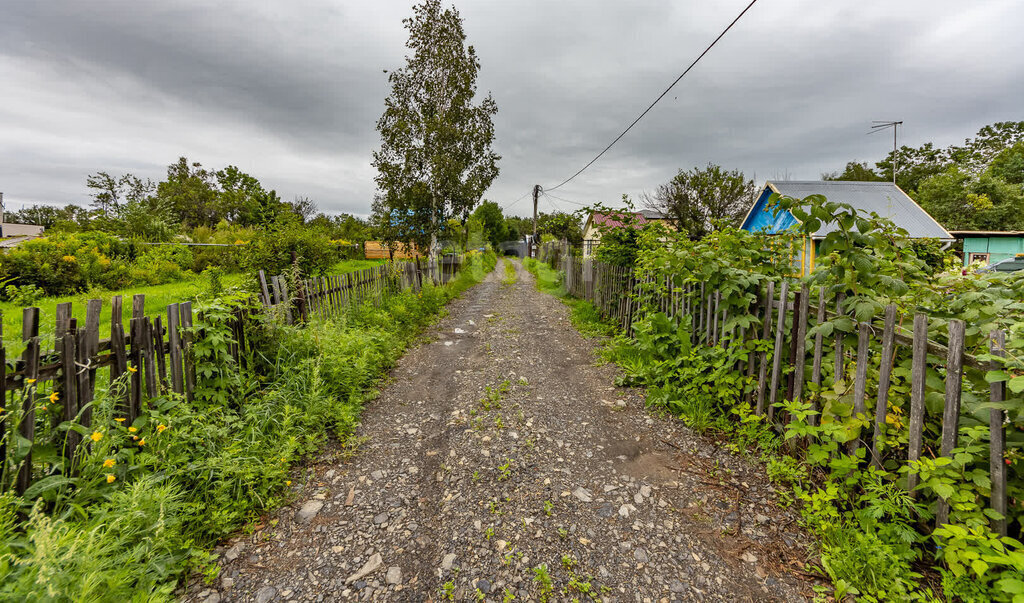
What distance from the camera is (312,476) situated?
299cm

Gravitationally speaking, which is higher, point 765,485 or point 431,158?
point 431,158

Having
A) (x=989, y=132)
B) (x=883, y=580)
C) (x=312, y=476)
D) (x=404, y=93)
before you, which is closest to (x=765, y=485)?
(x=883, y=580)

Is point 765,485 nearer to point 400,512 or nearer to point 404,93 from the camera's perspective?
point 400,512

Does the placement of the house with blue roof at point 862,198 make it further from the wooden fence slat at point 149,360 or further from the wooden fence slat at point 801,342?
the wooden fence slat at point 149,360

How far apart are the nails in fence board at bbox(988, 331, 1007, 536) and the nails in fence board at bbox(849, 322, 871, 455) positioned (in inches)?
23.7

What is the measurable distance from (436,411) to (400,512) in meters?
1.56

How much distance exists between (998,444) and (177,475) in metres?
4.55

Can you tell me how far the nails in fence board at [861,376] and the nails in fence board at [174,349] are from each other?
489cm

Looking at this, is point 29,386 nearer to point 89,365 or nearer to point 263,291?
point 89,365

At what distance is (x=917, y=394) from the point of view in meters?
2.06

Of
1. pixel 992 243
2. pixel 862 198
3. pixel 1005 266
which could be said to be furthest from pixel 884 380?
pixel 992 243

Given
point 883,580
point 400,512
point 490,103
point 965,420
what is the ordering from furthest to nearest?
1. point 490,103
2. point 400,512
3. point 965,420
4. point 883,580

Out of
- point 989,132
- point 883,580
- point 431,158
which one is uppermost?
point 989,132

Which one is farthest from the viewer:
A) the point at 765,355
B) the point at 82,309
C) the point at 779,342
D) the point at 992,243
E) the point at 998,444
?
the point at 992,243
